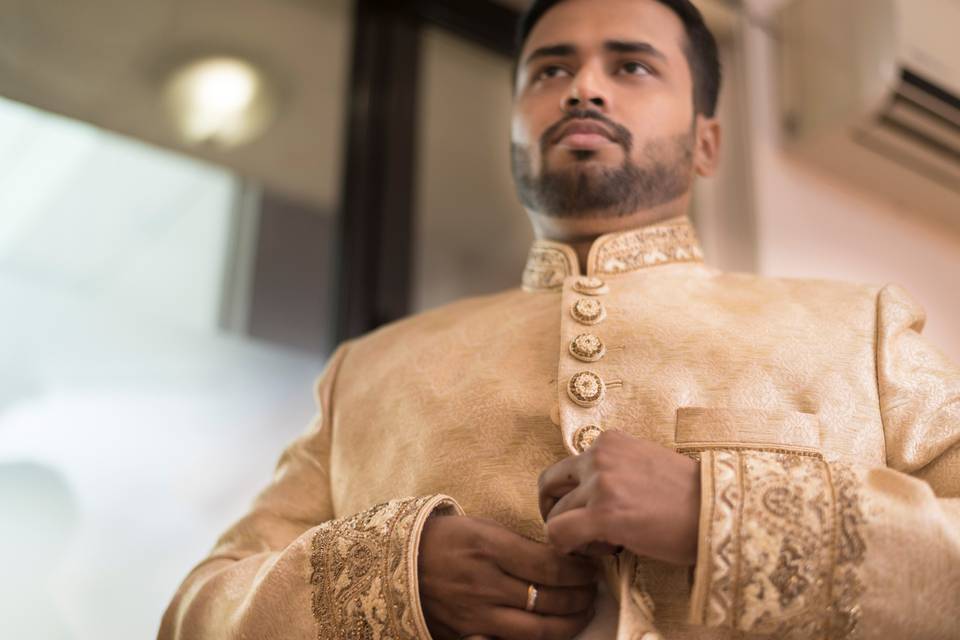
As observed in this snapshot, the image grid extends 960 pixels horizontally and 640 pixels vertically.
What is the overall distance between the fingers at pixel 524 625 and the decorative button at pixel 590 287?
407mm

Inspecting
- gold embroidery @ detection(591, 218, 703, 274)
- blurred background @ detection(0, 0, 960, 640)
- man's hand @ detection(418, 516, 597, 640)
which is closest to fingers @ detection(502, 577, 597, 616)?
man's hand @ detection(418, 516, 597, 640)

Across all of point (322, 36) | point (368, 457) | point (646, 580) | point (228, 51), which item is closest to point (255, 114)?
point (228, 51)

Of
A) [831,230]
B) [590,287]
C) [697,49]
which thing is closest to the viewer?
[590,287]

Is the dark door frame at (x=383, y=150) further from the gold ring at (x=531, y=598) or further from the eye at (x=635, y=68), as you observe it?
the gold ring at (x=531, y=598)

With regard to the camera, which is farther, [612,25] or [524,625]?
[612,25]

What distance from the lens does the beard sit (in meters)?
1.44

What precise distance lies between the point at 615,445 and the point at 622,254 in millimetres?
463

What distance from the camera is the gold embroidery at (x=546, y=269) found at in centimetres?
145

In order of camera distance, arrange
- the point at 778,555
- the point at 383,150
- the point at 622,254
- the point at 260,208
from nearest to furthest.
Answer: the point at 778,555, the point at 622,254, the point at 260,208, the point at 383,150

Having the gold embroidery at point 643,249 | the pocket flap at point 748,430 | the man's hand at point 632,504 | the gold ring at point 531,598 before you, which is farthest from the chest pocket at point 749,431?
the gold embroidery at point 643,249

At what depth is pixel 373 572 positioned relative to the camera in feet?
3.50

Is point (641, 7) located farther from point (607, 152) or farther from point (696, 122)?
point (607, 152)

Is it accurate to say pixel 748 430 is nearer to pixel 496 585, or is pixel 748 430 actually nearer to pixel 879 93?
pixel 496 585

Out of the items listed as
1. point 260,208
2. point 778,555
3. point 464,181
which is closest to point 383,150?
point 464,181
